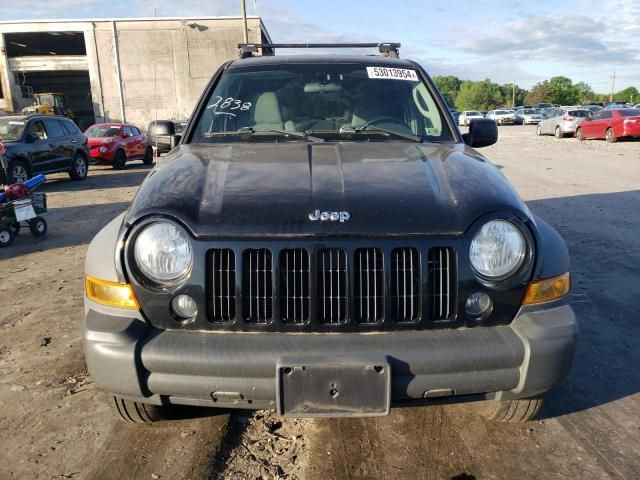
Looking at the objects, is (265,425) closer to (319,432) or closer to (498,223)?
(319,432)

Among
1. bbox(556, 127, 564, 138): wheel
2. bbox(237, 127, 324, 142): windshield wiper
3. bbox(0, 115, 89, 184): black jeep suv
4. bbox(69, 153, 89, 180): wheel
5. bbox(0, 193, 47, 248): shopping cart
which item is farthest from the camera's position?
bbox(556, 127, 564, 138): wheel

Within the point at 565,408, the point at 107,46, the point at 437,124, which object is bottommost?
the point at 565,408

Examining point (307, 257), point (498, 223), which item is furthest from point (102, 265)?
point (498, 223)

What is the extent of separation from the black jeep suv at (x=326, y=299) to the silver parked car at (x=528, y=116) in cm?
5137

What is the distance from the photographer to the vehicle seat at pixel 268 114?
3521 millimetres

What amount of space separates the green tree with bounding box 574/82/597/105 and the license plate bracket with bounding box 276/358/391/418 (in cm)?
9591

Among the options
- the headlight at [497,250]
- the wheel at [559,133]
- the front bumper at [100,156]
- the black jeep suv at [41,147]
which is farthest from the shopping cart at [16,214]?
the wheel at [559,133]

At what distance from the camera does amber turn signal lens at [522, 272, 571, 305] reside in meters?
2.37

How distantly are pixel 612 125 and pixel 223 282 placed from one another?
25.6 meters

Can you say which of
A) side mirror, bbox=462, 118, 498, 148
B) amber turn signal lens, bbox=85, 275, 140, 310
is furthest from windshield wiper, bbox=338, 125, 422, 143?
amber turn signal lens, bbox=85, 275, 140, 310

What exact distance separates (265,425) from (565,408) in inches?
66.9

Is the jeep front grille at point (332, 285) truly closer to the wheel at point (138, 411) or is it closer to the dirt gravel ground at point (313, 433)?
the dirt gravel ground at point (313, 433)

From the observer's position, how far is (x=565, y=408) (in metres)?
3.06

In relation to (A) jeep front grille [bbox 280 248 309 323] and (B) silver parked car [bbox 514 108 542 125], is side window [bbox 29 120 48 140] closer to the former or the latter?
(A) jeep front grille [bbox 280 248 309 323]
